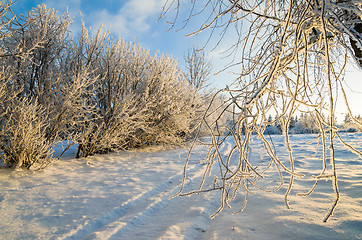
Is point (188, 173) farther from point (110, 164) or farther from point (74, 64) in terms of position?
point (74, 64)

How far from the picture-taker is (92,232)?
210 centimetres

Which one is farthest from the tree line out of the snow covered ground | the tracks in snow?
the tracks in snow

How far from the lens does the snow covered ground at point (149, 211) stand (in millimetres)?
1770

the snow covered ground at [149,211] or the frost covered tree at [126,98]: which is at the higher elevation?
the frost covered tree at [126,98]

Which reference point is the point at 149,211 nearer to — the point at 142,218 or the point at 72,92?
the point at 142,218

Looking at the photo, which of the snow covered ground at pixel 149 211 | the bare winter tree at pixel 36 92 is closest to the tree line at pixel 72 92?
the bare winter tree at pixel 36 92

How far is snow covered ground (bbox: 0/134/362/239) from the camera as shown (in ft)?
5.81

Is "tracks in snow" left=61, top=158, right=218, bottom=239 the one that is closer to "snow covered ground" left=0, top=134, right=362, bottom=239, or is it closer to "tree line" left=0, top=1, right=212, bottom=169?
"snow covered ground" left=0, top=134, right=362, bottom=239

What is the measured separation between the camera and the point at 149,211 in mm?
2641

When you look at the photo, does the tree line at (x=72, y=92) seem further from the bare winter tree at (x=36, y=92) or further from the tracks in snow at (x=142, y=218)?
the tracks in snow at (x=142, y=218)

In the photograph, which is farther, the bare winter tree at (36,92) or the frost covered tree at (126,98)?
the frost covered tree at (126,98)

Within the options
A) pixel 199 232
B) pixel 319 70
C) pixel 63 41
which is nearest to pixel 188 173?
pixel 199 232

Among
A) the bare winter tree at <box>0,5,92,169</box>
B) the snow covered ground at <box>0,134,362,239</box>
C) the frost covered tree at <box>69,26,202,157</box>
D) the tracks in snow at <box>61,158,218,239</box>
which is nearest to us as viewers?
the snow covered ground at <box>0,134,362,239</box>

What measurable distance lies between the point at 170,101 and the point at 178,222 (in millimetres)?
5445
